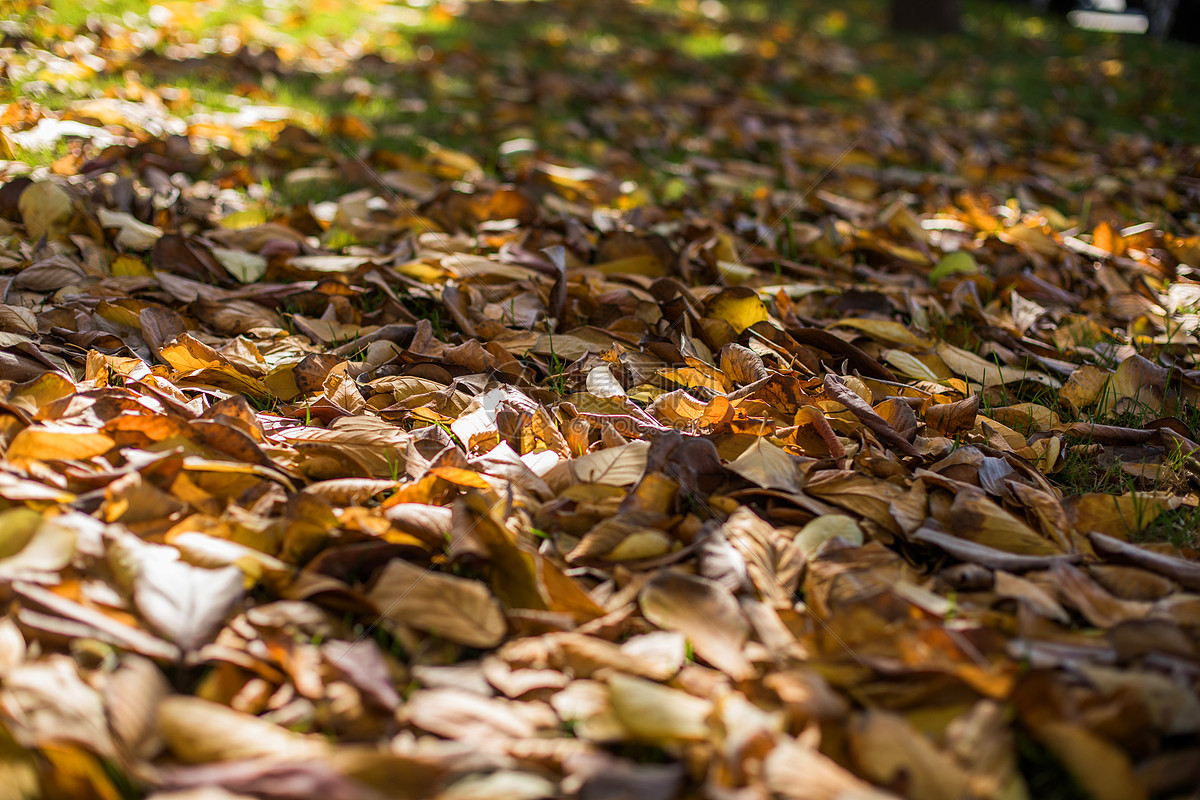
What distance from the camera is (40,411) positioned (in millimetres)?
1267

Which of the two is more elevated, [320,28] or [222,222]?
[320,28]

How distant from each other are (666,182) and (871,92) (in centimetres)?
A: 232

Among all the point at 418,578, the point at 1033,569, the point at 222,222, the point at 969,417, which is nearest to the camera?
the point at 418,578

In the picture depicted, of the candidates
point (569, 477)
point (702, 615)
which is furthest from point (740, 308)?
point (702, 615)

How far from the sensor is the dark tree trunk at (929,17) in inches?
254

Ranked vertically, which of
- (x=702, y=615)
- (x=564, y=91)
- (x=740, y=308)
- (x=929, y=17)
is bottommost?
(x=702, y=615)

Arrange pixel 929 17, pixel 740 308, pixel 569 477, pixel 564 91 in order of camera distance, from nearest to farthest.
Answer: pixel 569 477, pixel 740 308, pixel 564 91, pixel 929 17

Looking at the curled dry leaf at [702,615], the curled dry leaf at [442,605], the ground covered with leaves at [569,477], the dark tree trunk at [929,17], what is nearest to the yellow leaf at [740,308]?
the ground covered with leaves at [569,477]

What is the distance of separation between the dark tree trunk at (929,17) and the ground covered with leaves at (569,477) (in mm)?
4007

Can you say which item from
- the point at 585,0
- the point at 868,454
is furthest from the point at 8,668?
the point at 585,0

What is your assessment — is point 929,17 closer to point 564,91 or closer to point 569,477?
point 564,91

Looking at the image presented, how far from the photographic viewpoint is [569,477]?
128 cm

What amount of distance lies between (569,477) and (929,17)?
650 centimetres

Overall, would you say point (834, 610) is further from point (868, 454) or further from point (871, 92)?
point (871, 92)
